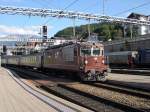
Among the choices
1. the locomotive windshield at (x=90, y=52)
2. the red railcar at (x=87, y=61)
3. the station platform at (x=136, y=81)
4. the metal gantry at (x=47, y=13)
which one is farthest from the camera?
the metal gantry at (x=47, y=13)

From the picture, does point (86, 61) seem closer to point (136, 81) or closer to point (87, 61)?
Result: point (87, 61)

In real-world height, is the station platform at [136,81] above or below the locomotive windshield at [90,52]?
below

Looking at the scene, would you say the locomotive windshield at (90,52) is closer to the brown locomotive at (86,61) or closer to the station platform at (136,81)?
the brown locomotive at (86,61)

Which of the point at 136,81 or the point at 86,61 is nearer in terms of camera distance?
the point at 86,61

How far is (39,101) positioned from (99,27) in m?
104

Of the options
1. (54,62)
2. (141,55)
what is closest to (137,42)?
(141,55)

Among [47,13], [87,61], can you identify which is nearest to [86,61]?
[87,61]

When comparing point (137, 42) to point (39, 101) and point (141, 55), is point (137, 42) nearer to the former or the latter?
point (141, 55)

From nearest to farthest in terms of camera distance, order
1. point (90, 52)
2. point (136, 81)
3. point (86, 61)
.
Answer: point (86, 61) → point (136, 81) → point (90, 52)

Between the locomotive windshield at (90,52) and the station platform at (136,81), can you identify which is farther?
the locomotive windshield at (90,52)

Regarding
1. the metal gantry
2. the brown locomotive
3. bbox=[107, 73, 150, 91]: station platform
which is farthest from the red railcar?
the metal gantry

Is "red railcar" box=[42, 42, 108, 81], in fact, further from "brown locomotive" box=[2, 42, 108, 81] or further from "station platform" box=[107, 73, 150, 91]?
"station platform" box=[107, 73, 150, 91]

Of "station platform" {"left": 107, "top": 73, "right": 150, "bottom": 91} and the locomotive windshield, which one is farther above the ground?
the locomotive windshield

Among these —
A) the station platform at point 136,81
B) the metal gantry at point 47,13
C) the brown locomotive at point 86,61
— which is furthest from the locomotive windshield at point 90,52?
the metal gantry at point 47,13
